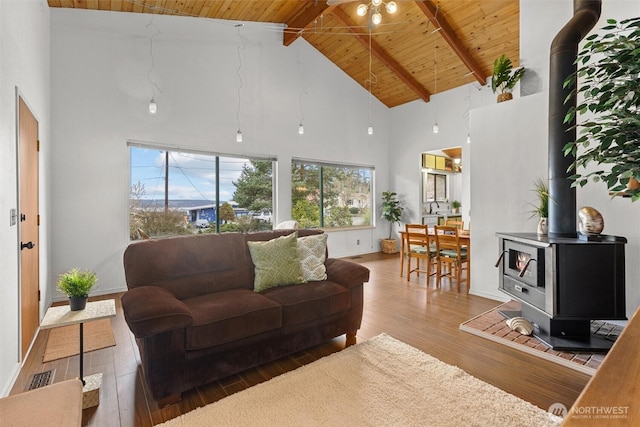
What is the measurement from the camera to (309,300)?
249cm

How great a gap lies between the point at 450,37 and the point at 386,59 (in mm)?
1332

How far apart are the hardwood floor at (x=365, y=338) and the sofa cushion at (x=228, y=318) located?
36 centimetres

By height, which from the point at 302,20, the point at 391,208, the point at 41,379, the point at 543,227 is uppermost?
the point at 302,20

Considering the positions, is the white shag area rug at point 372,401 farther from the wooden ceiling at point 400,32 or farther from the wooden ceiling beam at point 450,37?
the wooden ceiling beam at point 450,37

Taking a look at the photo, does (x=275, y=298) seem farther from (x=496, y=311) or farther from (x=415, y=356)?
(x=496, y=311)

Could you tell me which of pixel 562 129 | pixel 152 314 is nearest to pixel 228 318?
pixel 152 314

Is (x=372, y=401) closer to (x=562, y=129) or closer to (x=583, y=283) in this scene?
(x=583, y=283)

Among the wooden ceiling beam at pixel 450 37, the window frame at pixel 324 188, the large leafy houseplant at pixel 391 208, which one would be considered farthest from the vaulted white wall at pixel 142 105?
the wooden ceiling beam at pixel 450 37

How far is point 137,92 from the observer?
14.8 ft

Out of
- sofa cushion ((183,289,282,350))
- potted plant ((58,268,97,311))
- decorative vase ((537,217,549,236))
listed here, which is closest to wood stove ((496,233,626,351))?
decorative vase ((537,217,549,236))

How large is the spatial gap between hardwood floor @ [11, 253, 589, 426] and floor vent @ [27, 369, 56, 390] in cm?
4

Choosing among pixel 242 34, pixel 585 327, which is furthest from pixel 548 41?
pixel 242 34

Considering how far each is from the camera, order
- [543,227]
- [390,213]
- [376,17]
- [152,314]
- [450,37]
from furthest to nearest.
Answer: [390,213]
[450,37]
[376,17]
[543,227]
[152,314]

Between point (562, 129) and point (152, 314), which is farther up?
point (562, 129)
